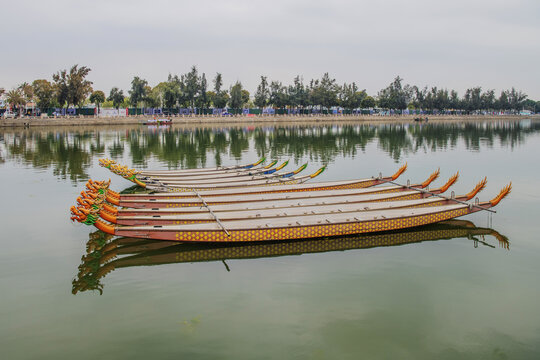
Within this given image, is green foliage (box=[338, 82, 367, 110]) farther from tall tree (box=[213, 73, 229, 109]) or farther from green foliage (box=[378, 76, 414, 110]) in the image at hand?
tall tree (box=[213, 73, 229, 109])

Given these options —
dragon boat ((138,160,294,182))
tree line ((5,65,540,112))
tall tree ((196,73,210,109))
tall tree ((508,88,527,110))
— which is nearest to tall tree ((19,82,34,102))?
tree line ((5,65,540,112))

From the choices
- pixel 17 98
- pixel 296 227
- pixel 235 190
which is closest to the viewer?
pixel 296 227

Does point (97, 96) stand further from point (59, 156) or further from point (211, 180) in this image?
point (211, 180)

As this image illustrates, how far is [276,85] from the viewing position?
128000 mm

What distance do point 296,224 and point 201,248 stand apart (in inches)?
119

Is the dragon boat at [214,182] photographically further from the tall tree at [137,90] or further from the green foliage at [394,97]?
the green foliage at [394,97]

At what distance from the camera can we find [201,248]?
13.4 meters

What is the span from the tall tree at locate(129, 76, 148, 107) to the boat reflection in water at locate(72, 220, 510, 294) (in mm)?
105863

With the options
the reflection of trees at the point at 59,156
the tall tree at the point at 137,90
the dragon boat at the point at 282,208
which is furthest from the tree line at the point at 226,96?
the dragon boat at the point at 282,208

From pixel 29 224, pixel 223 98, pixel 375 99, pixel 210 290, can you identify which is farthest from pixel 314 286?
pixel 375 99

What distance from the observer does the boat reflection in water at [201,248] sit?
1246 cm

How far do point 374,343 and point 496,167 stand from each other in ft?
88.3

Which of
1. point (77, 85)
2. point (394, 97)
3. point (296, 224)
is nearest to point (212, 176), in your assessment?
point (296, 224)

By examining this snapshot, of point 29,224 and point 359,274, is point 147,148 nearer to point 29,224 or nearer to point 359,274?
point 29,224
